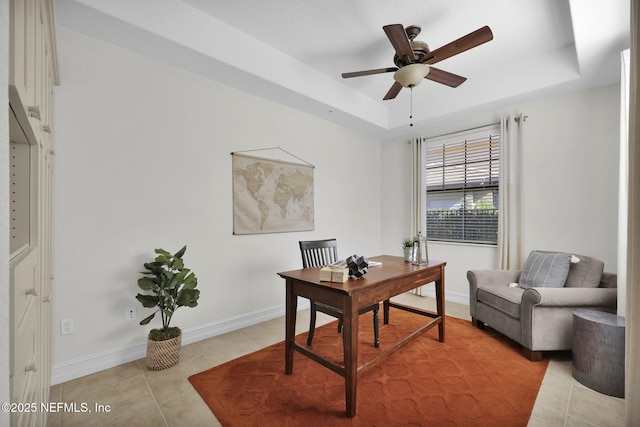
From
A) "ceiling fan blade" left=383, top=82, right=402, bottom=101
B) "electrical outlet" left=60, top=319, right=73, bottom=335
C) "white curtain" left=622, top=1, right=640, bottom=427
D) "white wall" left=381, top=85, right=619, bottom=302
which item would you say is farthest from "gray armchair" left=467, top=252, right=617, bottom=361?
"electrical outlet" left=60, top=319, right=73, bottom=335

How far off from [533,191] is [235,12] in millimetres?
3793

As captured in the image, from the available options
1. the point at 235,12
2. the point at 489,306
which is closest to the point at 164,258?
the point at 235,12

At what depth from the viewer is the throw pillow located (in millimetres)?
2746

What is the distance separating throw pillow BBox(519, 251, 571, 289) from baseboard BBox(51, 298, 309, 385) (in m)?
2.90

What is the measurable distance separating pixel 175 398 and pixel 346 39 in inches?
132

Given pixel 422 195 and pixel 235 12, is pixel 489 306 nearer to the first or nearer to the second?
pixel 422 195

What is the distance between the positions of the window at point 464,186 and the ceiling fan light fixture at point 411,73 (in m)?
2.02

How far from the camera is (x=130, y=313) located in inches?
96.7

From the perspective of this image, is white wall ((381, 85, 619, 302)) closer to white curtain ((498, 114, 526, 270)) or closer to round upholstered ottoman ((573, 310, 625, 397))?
white curtain ((498, 114, 526, 270))

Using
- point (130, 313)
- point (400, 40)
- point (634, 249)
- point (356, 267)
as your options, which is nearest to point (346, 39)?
point (400, 40)

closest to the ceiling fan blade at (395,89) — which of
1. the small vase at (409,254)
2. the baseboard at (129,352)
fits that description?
the small vase at (409,254)

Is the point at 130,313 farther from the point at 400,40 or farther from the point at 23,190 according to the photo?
the point at 400,40

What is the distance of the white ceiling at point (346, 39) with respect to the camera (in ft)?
7.27
